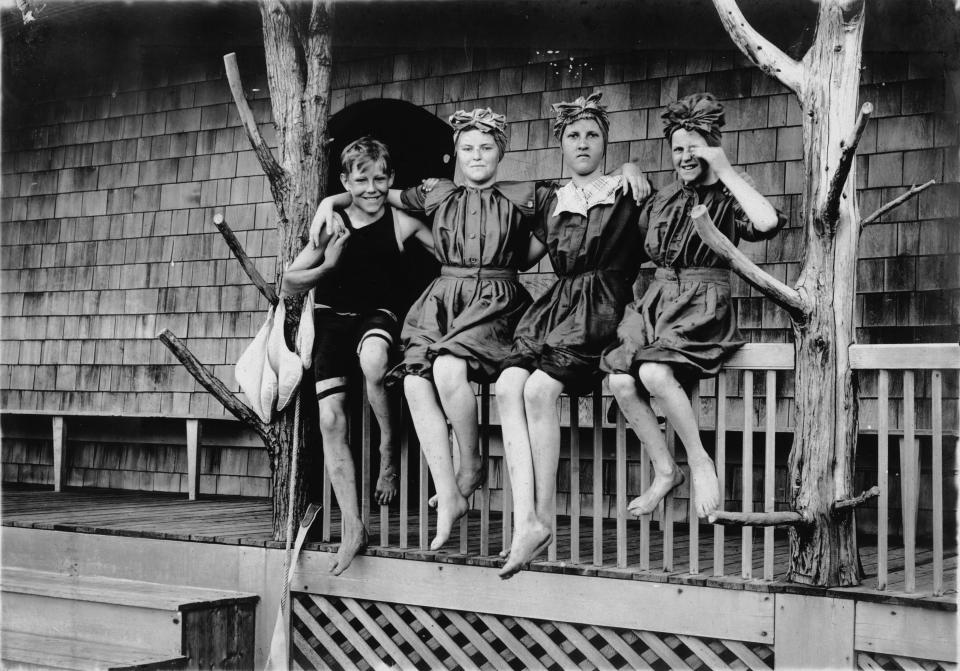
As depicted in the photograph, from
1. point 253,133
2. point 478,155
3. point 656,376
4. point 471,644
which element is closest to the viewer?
point 656,376

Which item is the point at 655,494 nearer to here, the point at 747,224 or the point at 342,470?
the point at 747,224

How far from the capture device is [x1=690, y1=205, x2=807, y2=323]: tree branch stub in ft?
12.1

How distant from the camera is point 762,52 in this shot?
13.6ft

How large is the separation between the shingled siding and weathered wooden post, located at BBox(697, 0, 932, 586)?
1666mm

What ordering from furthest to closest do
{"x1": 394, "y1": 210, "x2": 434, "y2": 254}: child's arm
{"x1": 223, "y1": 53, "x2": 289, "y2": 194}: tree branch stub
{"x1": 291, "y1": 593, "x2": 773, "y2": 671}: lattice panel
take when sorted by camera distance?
{"x1": 223, "y1": 53, "x2": 289, "y2": 194}: tree branch stub → {"x1": 394, "y1": 210, "x2": 434, "y2": 254}: child's arm → {"x1": 291, "y1": 593, "x2": 773, "y2": 671}: lattice panel

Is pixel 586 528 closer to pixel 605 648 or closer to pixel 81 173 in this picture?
pixel 605 648

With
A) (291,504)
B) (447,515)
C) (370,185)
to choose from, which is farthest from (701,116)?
(291,504)

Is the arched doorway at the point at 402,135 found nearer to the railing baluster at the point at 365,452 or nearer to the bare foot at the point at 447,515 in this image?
the railing baluster at the point at 365,452

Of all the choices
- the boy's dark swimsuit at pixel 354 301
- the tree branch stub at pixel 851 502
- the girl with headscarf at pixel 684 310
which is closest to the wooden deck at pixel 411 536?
the tree branch stub at pixel 851 502

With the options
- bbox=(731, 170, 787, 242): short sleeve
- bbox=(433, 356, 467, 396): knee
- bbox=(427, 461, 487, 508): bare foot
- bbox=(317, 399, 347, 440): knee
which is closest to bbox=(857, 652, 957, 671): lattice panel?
bbox=(731, 170, 787, 242): short sleeve

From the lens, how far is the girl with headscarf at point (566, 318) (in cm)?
411

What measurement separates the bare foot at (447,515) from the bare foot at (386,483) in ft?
1.44

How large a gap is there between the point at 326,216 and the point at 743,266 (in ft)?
6.09

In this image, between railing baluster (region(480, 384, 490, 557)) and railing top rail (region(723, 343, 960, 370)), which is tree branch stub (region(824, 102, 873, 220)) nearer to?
railing top rail (region(723, 343, 960, 370))
